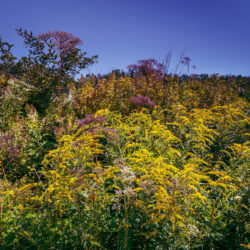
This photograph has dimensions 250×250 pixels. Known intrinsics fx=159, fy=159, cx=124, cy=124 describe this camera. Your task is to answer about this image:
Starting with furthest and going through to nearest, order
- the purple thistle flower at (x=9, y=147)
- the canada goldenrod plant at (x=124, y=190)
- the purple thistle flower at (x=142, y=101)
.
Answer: the purple thistle flower at (x=142, y=101) < the purple thistle flower at (x=9, y=147) < the canada goldenrod plant at (x=124, y=190)

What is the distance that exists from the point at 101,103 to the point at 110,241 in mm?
3657

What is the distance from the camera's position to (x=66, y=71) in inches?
182

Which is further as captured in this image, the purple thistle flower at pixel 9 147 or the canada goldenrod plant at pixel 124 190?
the purple thistle flower at pixel 9 147

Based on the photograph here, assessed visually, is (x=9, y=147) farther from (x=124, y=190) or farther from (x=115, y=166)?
(x=124, y=190)

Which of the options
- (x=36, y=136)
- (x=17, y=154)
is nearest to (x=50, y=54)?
(x=36, y=136)

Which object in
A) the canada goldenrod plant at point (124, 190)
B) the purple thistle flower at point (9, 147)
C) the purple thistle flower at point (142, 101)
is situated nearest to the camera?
the canada goldenrod plant at point (124, 190)

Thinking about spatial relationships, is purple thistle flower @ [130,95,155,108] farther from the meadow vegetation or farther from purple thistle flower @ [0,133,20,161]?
purple thistle flower @ [0,133,20,161]

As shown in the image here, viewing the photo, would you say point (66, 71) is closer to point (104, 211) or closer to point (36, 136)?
point (36, 136)

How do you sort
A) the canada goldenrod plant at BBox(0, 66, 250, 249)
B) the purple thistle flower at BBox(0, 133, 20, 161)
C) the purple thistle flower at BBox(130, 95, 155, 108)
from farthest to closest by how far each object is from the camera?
the purple thistle flower at BBox(130, 95, 155, 108), the purple thistle flower at BBox(0, 133, 20, 161), the canada goldenrod plant at BBox(0, 66, 250, 249)

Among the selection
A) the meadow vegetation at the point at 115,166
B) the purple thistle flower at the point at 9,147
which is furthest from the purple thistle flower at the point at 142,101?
the purple thistle flower at the point at 9,147

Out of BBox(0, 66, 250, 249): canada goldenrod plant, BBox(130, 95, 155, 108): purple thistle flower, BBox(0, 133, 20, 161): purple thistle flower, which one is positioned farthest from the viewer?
BBox(130, 95, 155, 108): purple thistle flower

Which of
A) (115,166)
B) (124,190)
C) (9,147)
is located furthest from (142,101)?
(124,190)

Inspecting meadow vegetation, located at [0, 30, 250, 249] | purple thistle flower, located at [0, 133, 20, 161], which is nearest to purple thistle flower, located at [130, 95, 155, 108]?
meadow vegetation, located at [0, 30, 250, 249]

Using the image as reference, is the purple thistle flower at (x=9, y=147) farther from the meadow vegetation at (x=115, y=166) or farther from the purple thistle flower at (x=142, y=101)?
the purple thistle flower at (x=142, y=101)
